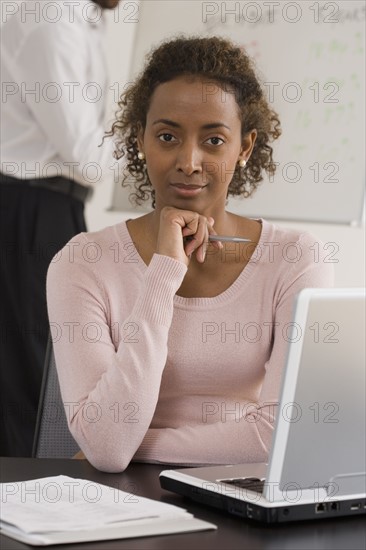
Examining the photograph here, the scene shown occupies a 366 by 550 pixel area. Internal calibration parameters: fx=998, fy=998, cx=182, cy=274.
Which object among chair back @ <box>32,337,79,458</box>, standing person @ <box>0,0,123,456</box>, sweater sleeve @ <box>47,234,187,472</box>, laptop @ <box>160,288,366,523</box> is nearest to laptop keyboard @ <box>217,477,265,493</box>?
laptop @ <box>160,288,366,523</box>

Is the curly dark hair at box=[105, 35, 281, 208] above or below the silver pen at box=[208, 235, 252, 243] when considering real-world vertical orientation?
above

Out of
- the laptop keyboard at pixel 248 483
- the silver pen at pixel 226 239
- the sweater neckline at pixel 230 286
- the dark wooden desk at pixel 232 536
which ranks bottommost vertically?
the dark wooden desk at pixel 232 536

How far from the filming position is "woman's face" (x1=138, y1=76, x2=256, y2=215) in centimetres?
176

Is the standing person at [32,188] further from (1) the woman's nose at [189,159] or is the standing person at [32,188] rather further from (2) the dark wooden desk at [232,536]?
(2) the dark wooden desk at [232,536]

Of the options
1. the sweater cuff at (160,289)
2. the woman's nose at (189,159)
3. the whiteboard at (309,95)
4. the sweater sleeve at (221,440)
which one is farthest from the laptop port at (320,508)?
the whiteboard at (309,95)

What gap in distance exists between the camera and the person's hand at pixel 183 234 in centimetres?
171

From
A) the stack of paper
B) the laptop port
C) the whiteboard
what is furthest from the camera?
the whiteboard

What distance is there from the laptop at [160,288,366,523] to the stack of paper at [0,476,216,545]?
89 mm

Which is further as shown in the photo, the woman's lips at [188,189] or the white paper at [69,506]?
the woman's lips at [188,189]

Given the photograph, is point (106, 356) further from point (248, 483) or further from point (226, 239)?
point (248, 483)

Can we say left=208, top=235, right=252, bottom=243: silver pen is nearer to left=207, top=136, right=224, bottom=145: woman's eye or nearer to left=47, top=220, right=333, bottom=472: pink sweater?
left=47, top=220, right=333, bottom=472: pink sweater

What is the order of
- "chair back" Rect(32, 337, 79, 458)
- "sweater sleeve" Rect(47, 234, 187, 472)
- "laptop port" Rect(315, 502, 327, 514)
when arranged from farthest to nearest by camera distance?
"chair back" Rect(32, 337, 79, 458)
"sweater sleeve" Rect(47, 234, 187, 472)
"laptop port" Rect(315, 502, 327, 514)

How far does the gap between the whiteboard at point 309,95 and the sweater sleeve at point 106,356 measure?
171 cm

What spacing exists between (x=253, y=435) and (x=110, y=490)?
37 centimetres
